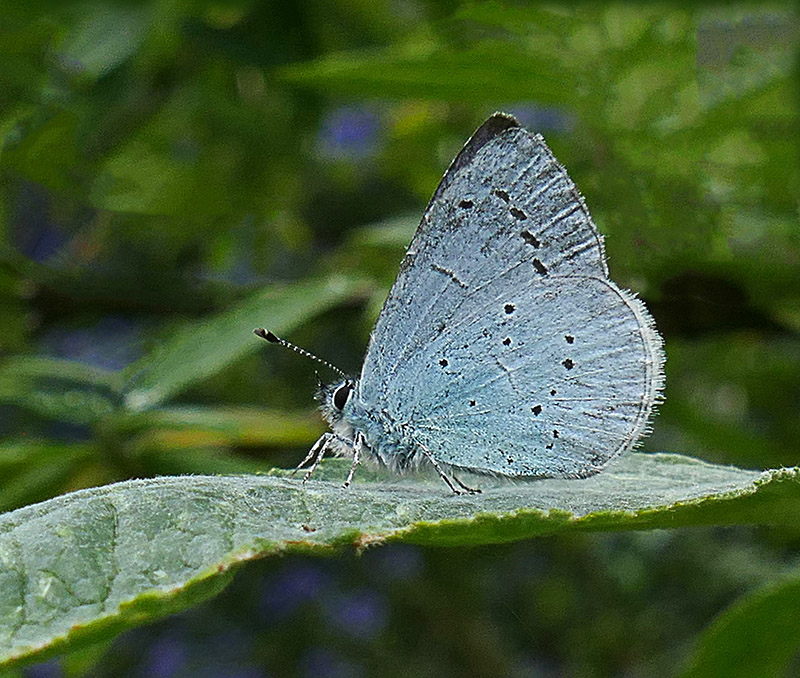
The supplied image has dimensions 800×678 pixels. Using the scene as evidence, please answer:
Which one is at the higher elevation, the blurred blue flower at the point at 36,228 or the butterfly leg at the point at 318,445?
the blurred blue flower at the point at 36,228

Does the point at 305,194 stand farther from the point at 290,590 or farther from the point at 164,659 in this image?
the point at 164,659

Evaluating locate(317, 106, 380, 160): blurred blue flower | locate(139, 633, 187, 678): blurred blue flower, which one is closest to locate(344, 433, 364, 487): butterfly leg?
locate(317, 106, 380, 160): blurred blue flower

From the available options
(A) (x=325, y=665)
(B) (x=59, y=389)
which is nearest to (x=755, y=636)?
(B) (x=59, y=389)

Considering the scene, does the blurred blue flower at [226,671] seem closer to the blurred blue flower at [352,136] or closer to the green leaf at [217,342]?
the blurred blue flower at [352,136]

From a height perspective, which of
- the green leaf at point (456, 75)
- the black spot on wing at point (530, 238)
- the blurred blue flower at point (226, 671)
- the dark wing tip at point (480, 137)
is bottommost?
the blurred blue flower at point (226, 671)

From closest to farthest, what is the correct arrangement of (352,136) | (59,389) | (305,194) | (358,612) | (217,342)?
(217,342) → (59,389) → (305,194) → (352,136) → (358,612)

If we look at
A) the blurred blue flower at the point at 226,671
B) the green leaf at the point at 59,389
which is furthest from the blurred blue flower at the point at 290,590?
the green leaf at the point at 59,389

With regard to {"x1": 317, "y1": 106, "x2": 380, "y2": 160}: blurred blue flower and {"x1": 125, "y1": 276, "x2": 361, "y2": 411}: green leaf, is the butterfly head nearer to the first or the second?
{"x1": 125, "y1": 276, "x2": 361, "y2": 411}: green leaf
